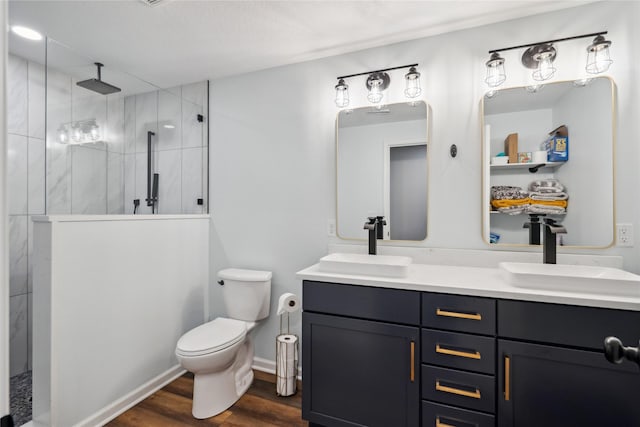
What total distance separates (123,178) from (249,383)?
1.77 meters

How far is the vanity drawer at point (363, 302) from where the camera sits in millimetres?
1554

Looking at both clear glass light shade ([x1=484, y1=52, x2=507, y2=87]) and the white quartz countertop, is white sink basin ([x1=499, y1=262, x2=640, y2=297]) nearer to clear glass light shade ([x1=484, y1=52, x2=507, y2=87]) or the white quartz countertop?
the white quartz countertop

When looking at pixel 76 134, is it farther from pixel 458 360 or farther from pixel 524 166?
pixel 524 166

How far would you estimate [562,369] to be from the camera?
1.30 meters

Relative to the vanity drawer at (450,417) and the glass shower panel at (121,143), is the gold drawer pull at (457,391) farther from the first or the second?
the glass shower panel at (121,143)

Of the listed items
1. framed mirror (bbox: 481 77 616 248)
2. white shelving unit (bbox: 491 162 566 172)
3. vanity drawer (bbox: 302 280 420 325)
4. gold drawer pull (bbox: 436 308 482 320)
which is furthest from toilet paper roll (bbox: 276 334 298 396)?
white shelving unit (bbox: 491 162 566 172)

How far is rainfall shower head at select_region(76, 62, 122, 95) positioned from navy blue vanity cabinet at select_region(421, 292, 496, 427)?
2.45 meters

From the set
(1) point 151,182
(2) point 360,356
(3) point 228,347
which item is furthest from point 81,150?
(2) point 360,356

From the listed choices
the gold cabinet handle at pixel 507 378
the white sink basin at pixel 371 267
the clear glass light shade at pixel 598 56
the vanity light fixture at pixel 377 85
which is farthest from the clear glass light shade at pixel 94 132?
the clear glass light shade at pixel 598 56

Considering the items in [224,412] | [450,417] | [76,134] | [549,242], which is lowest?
[224,412]

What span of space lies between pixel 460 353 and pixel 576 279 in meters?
0.60

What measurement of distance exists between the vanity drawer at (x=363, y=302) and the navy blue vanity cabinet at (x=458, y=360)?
76mm

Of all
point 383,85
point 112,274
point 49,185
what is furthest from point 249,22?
point 112,274

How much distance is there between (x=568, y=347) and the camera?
130 cm
